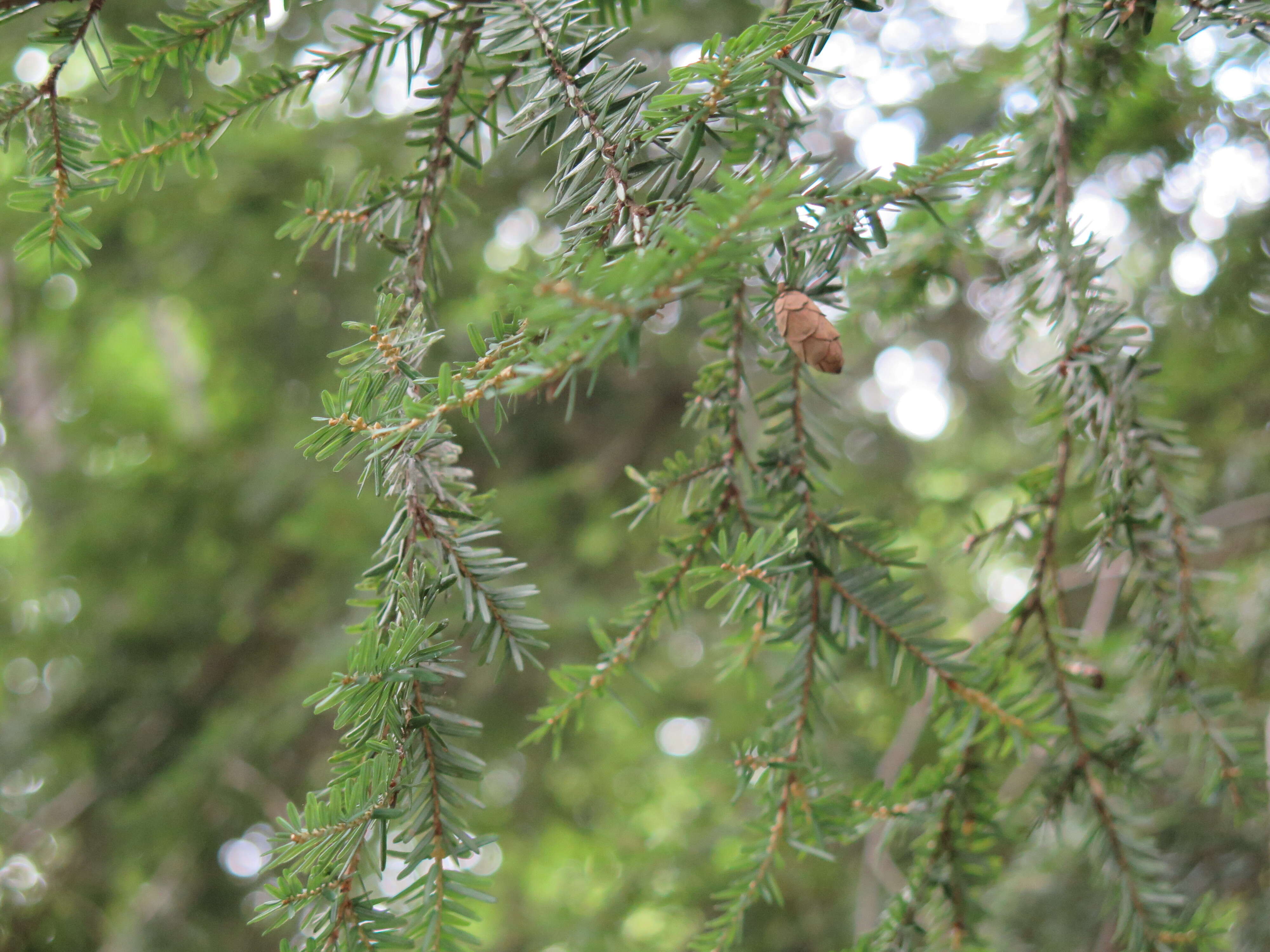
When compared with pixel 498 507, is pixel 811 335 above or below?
above

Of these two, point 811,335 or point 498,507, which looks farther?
point 498,507

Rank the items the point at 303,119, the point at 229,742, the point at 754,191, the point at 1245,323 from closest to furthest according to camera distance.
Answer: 1. the point at 754,191
2. the point at 1245,323
3. the point at 229,742
4. the point at 303,119

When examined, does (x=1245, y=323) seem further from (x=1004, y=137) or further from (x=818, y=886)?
(x=818, y=886)

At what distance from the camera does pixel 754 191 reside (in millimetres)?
398

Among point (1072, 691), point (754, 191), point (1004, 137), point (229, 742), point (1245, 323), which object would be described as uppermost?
point (754, 191)

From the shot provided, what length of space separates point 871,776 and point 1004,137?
114cm

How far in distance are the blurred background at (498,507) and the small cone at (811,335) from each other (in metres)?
0.59

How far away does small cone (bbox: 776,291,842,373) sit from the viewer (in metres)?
0.52

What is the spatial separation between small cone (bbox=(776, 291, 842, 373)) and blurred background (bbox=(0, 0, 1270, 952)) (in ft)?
1.95

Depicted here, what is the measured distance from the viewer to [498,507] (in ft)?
6.57

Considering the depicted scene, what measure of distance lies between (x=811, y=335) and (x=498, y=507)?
1.56m

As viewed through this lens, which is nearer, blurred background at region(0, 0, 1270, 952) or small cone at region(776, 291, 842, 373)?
small cone at region(776, 291, 842, 373)

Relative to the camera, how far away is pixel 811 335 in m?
0.52

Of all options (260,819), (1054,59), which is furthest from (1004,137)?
(260,819)
